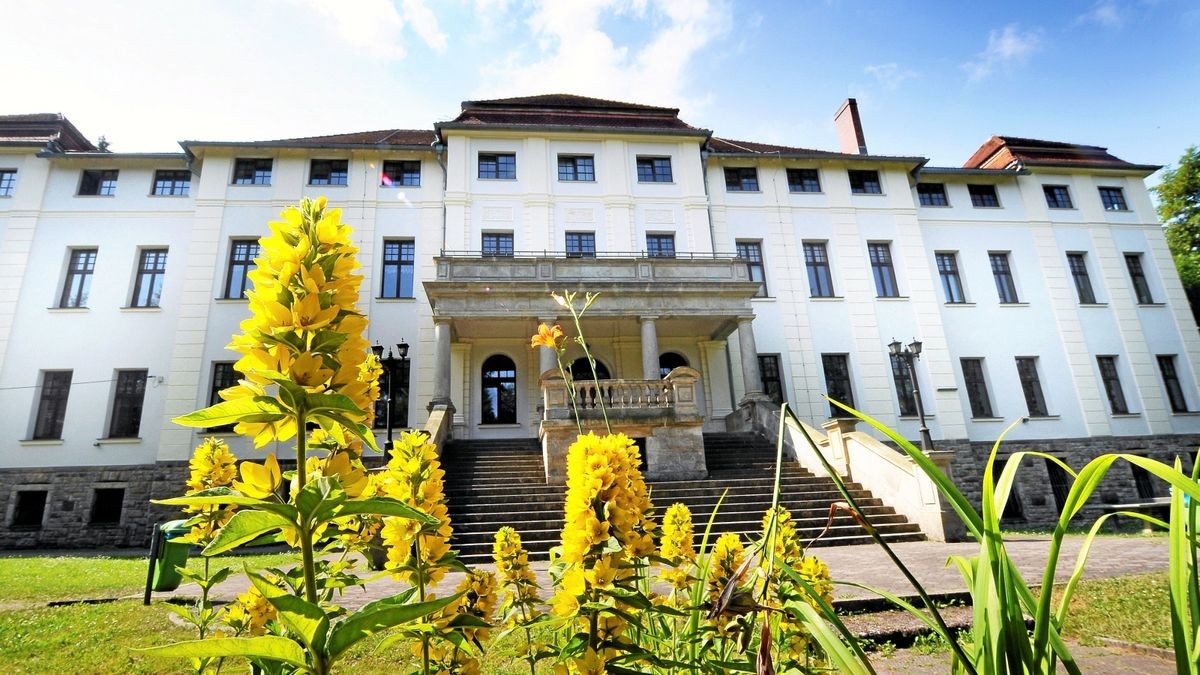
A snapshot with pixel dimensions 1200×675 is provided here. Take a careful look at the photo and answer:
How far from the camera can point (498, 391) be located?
17.3 metres

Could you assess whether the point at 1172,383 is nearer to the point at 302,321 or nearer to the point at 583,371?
the point at 583,371

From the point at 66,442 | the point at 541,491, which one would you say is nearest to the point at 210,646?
the point at 541,491

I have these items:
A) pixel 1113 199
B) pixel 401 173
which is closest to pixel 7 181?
pixel 401 173

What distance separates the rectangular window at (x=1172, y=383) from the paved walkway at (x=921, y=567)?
1409 cm

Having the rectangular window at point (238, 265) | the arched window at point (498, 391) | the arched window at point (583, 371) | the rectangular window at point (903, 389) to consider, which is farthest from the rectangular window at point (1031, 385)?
the rectangular window at point (238, 265)

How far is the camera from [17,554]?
536 inches

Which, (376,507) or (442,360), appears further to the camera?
(442,360)

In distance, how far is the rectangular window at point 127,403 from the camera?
1590 cm

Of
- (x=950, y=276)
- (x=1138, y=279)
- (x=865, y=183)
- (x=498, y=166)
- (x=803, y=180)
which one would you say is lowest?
(x=1138, y=279)

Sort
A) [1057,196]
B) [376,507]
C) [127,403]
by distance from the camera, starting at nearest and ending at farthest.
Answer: [376,507] < [127,403] < [1057,196]

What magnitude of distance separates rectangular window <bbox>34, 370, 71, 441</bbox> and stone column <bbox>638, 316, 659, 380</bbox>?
55.4 feet

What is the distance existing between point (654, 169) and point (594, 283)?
22.3 ft

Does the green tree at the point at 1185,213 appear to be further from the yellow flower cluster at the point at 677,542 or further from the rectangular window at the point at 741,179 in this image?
the yellow flower cluster at the point at 677,542

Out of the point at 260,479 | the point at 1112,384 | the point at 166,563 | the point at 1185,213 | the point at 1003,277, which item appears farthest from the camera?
the point at 1185,213
